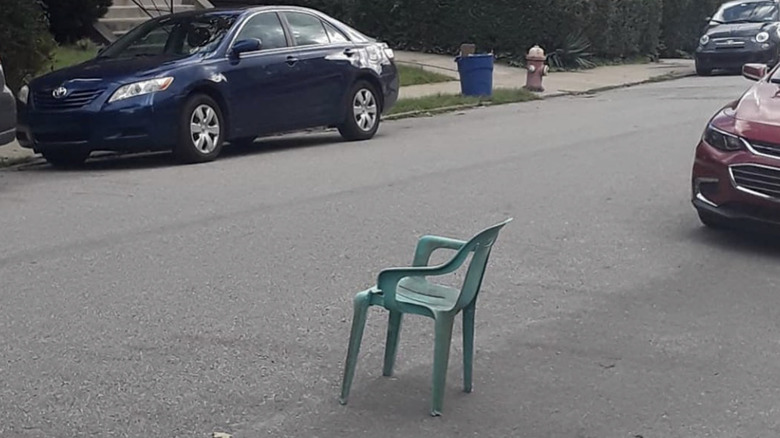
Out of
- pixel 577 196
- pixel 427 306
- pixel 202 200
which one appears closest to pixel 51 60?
pixel 202 200

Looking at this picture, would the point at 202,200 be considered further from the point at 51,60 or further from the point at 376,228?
the point at 51,60

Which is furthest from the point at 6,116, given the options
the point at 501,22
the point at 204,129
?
the point at 501,22

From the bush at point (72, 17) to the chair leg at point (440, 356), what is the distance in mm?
16927

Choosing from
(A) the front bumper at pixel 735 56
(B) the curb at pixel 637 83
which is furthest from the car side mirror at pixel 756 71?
(A) the front bumper at pixel 735 56

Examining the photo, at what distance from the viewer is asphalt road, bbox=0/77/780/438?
489 cm

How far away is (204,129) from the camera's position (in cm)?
1185

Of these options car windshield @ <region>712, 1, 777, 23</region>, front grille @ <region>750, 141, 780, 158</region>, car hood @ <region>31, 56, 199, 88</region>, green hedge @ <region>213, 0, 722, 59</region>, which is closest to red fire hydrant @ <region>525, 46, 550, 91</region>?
green hedge @ <region>213, 0, 722, 59</region>

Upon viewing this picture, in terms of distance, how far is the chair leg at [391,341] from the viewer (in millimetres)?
5066

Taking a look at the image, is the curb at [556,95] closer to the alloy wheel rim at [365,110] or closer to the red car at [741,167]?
the alloy wheel rim at [365,110]

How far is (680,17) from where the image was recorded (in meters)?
31.4

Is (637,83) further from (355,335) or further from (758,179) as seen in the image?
(355,335)

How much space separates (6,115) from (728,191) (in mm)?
5920

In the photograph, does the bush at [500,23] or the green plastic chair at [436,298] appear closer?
the green plastic chair at [436,298]

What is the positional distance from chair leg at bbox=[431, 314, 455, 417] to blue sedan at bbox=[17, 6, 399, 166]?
719cm
